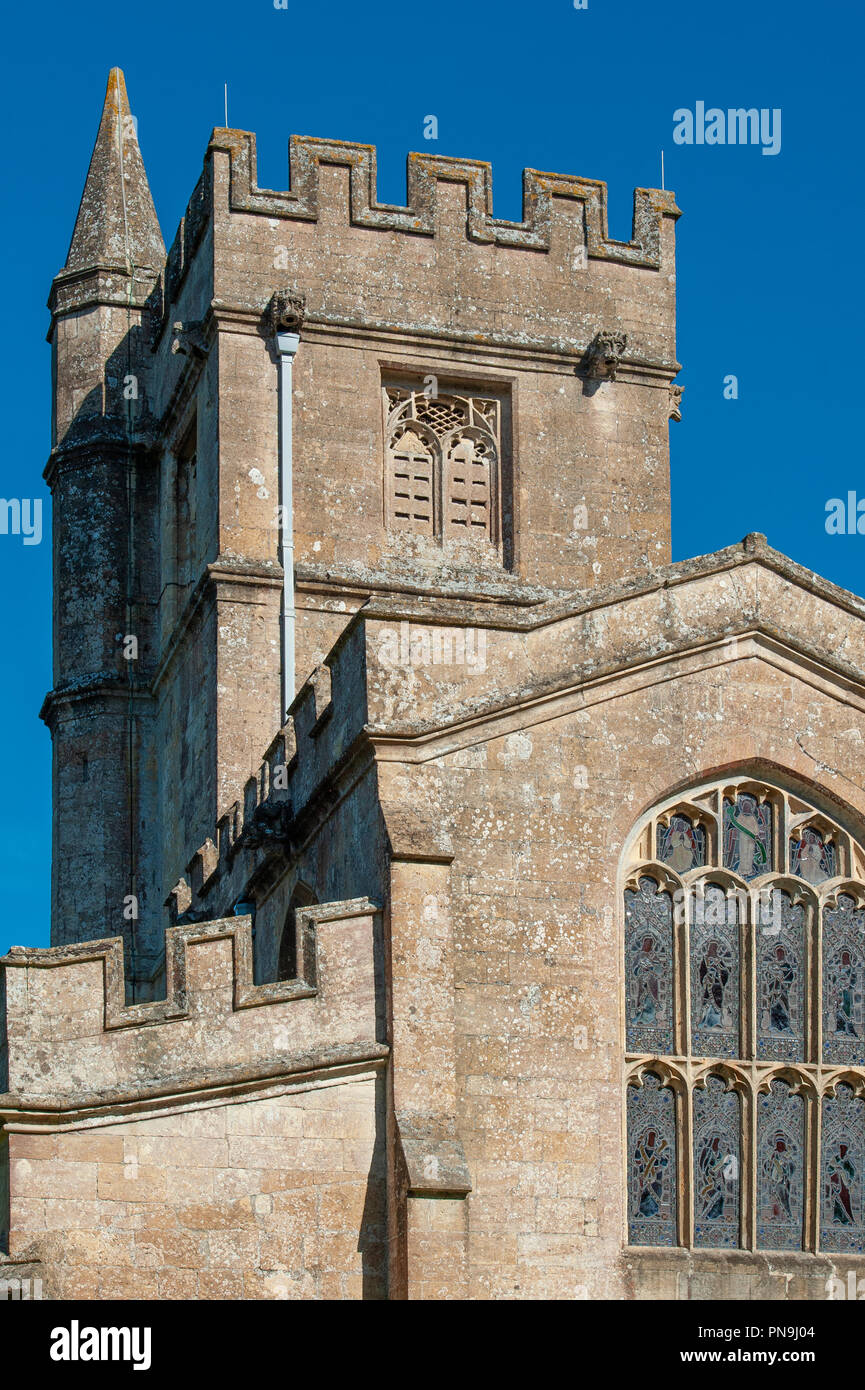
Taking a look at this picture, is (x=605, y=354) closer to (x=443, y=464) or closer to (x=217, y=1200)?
(x=443, y=464)

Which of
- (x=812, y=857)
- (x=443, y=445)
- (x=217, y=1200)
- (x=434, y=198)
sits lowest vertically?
(x=217, y=1200)

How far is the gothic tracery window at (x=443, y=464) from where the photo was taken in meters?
27.9

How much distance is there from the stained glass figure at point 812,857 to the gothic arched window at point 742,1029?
18mm

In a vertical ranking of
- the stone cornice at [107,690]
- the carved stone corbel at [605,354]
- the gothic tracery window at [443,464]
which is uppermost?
the carved stone corbel at [605,354]

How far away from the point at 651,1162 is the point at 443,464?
1104 centimetres

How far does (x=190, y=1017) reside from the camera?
18.1 meters

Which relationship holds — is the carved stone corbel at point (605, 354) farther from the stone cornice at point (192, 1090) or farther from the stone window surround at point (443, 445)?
the stone cornice at point (192, 1090)

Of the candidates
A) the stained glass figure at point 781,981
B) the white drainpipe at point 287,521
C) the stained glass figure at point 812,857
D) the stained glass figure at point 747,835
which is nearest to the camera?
the stained glass figure at point 781,981

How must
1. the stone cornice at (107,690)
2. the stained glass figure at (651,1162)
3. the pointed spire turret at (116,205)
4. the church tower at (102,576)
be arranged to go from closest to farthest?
the stained glass figure at (651,1162)
the church tower at (102,576)
the stone cornice at (107,690)
the pointed spire turret at (116,205)

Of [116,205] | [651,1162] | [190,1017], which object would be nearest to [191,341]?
[116,205]

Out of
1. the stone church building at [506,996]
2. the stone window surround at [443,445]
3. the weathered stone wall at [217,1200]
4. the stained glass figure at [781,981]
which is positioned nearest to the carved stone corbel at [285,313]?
the stone window surround at [443,445]

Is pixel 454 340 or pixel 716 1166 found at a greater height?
pixel 454 340

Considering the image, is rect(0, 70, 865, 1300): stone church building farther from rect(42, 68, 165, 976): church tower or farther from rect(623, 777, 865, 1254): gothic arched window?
rect(42, 68, 165, 976): church tower

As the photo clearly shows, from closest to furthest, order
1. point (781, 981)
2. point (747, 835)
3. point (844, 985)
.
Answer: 1. point (781, 981)
2. point (844, 985)
3. point (747, 835)
